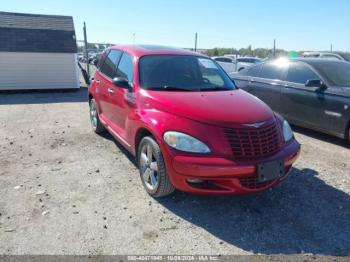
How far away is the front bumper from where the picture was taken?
3.05 metres

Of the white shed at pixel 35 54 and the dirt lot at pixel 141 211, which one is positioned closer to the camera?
the dirt lot at pixel 141 211

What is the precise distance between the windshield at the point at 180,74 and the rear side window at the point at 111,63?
89 centimetres

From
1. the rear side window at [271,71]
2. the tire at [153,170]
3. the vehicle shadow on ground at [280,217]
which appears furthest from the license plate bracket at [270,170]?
the rear side window at [271,71]

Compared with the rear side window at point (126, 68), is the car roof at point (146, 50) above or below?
above

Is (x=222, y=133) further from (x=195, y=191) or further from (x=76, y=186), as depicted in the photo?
(x=76, y=186)

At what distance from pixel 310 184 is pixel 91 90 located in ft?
14.4

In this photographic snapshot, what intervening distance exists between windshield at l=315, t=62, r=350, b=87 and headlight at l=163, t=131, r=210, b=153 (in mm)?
4112

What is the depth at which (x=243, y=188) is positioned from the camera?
3172mm

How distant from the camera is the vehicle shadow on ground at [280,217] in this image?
9.77 feet

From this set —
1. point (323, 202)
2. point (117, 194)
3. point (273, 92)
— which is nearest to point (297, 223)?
point (323, 202)

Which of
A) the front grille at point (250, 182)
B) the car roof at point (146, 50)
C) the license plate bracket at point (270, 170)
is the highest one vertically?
the car roof at point (146, 50)

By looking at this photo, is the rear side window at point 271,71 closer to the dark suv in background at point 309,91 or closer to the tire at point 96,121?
the dark suv in background at point 309,91

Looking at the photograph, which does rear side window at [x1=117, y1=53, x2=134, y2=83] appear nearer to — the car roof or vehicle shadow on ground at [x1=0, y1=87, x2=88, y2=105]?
the car roof

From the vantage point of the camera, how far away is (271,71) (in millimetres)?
7234
